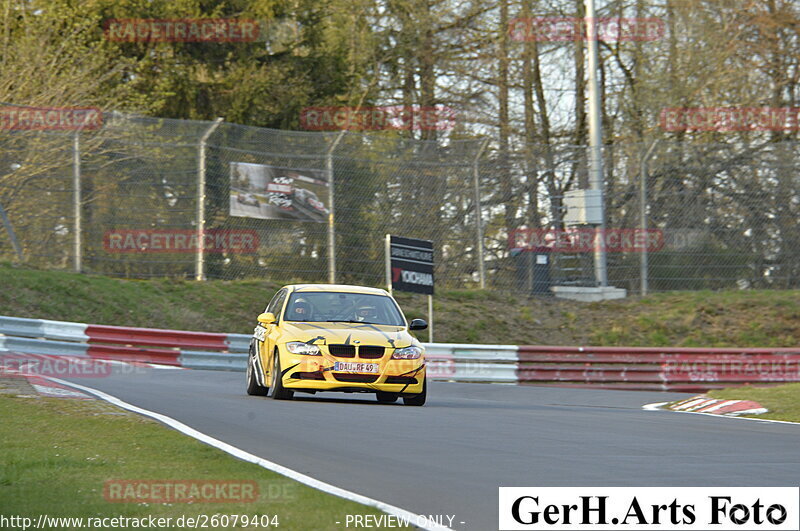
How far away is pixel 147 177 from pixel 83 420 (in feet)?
43.0

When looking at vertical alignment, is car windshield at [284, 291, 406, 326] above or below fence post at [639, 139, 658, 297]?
below

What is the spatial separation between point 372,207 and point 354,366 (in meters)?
11.8

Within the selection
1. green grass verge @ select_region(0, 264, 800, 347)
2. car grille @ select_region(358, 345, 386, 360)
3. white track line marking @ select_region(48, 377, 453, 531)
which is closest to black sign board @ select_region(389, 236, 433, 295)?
green grass verge @ select_region(0, 264, 800, 347)

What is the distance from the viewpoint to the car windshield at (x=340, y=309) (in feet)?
47.6

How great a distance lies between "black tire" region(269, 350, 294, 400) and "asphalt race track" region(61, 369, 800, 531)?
0.57ft

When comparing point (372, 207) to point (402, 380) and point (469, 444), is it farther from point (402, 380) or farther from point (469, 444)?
point (469, 444)

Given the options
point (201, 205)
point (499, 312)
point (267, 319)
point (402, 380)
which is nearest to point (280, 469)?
point (402, 380)

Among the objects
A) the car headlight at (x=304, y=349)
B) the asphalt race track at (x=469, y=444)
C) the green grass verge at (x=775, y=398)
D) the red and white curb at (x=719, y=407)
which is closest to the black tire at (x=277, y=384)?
the asphalt race track at (x=469, y=444)

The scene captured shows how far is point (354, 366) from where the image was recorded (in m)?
13.6

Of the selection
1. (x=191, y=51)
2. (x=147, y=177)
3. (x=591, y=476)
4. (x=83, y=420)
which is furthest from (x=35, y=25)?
(x=591, y=476)

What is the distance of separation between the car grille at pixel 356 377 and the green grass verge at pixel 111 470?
120 inches

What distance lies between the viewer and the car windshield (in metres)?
14.5

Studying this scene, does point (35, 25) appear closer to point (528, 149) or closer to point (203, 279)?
point (203, 279)

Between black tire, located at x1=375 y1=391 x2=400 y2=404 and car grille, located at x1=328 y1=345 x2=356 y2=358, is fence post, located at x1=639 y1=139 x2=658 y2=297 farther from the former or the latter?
car grille, located at x1=328 y1=345 x2=356 y2=358
